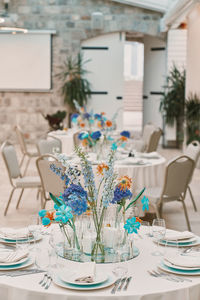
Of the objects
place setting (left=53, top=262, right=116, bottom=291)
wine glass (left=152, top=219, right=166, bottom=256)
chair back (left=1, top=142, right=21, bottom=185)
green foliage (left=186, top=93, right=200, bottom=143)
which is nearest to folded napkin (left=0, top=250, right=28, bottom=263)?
place setting (left=53, top=262, right=116, bottom=291)

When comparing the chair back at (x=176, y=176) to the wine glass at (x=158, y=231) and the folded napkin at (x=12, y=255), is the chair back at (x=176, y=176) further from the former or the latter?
the folded napkin at (x=12, y=255)

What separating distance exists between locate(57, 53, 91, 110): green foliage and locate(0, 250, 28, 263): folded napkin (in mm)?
10398

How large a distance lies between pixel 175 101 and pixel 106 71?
2058 millimetres

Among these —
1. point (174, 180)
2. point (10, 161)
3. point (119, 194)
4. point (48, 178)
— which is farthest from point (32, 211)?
point (119, 194)

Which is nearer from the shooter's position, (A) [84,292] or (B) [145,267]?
(A) [84,292]

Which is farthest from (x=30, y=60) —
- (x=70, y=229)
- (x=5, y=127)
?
(x=70, y=229)

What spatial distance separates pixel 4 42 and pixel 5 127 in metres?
2.09

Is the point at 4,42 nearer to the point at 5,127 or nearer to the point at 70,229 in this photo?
the point at 5,127

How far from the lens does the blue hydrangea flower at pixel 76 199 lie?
8.48 ft

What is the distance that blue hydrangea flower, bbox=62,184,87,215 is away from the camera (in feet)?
8.48

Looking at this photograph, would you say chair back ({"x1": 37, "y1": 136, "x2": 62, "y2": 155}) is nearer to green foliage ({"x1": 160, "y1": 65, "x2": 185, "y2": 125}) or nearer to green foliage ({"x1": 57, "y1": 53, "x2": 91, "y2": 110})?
green foliage ({"x1": 57, "y1": 53, "x2": 91, "y2": 110})

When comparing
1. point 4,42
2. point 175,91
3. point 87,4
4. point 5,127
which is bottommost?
point 5,127

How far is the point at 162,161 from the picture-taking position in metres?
6.18

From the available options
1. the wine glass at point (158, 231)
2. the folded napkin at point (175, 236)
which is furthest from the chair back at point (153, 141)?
the wine glass at point (158, 231)
